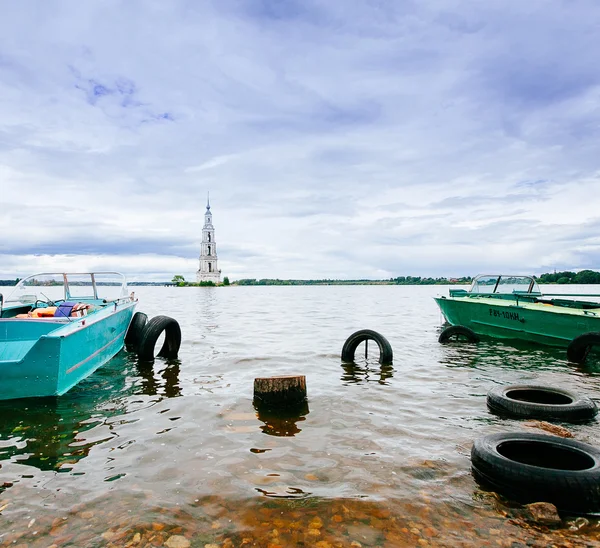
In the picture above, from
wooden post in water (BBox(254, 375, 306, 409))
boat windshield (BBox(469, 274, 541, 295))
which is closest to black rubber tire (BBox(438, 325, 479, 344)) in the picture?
boat windshield (BBox(469, 274, 541, 295))

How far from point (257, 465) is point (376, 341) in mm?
6847

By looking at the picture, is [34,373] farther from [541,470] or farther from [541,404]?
[541,404]

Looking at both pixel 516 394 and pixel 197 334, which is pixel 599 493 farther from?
pixel 197 334

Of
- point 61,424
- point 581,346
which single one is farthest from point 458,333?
point 61,424

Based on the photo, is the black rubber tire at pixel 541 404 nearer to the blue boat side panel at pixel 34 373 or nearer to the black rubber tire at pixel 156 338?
the blue boat side panel at pixel 34 373

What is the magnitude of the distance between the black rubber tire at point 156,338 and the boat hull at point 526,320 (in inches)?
450

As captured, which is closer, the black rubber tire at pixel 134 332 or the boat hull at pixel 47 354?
the boat hull at pixel 47 354

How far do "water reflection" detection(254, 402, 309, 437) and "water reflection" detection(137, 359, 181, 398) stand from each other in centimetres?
230

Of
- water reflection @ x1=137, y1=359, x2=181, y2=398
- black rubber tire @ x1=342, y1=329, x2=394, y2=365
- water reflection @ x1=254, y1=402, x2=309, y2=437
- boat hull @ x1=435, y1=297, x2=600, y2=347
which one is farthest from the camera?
boat hull @ x1=435, y1=297, x2=600, y2=347

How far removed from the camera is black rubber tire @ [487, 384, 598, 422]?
22.3 ft

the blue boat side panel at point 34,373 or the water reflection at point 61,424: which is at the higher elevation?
the blue boat side panel at point 34,373

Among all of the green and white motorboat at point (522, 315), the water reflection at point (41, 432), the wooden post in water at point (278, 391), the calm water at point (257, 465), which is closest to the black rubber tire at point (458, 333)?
the green and white motorboat at point (522, 315)

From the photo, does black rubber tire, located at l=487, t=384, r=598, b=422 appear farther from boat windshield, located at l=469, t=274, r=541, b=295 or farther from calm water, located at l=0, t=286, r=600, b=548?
boat windshield, located at l=469, t=274, r=541, b=295

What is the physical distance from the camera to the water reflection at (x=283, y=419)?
6.42 metres
